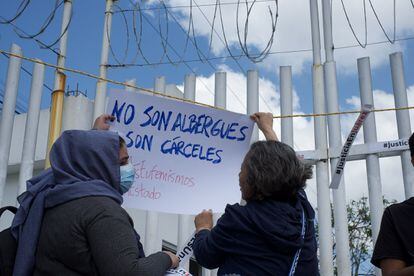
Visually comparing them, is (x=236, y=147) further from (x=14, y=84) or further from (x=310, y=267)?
(x=14, y=84)

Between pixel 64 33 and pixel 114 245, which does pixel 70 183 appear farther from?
pixel 64 33

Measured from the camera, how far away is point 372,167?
396cm

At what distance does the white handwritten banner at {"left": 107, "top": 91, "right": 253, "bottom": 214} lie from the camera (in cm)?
339

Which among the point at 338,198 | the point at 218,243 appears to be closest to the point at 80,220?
the point at 218,243

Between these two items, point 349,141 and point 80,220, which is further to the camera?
point 349,141

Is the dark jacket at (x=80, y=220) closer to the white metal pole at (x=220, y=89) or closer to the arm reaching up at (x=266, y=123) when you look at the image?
the arm reaching up at (x=266, y=123)

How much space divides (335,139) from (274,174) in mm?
2079

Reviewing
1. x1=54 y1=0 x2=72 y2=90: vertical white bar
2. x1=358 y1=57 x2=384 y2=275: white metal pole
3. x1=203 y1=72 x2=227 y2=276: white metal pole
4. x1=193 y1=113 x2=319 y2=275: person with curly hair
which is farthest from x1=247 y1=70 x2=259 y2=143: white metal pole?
x1=193 y1=113 x2=319 y2=275: person with curly hair

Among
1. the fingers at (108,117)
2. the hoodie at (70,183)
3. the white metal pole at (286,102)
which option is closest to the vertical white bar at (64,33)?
the fingers at (108,117)

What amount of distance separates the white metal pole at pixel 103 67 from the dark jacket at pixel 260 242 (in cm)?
274

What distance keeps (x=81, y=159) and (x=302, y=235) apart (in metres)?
0.91

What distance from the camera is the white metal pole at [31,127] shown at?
14.1ft

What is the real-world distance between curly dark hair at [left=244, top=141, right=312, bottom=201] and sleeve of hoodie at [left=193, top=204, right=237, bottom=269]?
0.13 metres

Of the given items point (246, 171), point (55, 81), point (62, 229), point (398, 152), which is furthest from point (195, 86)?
point (62, 229)
